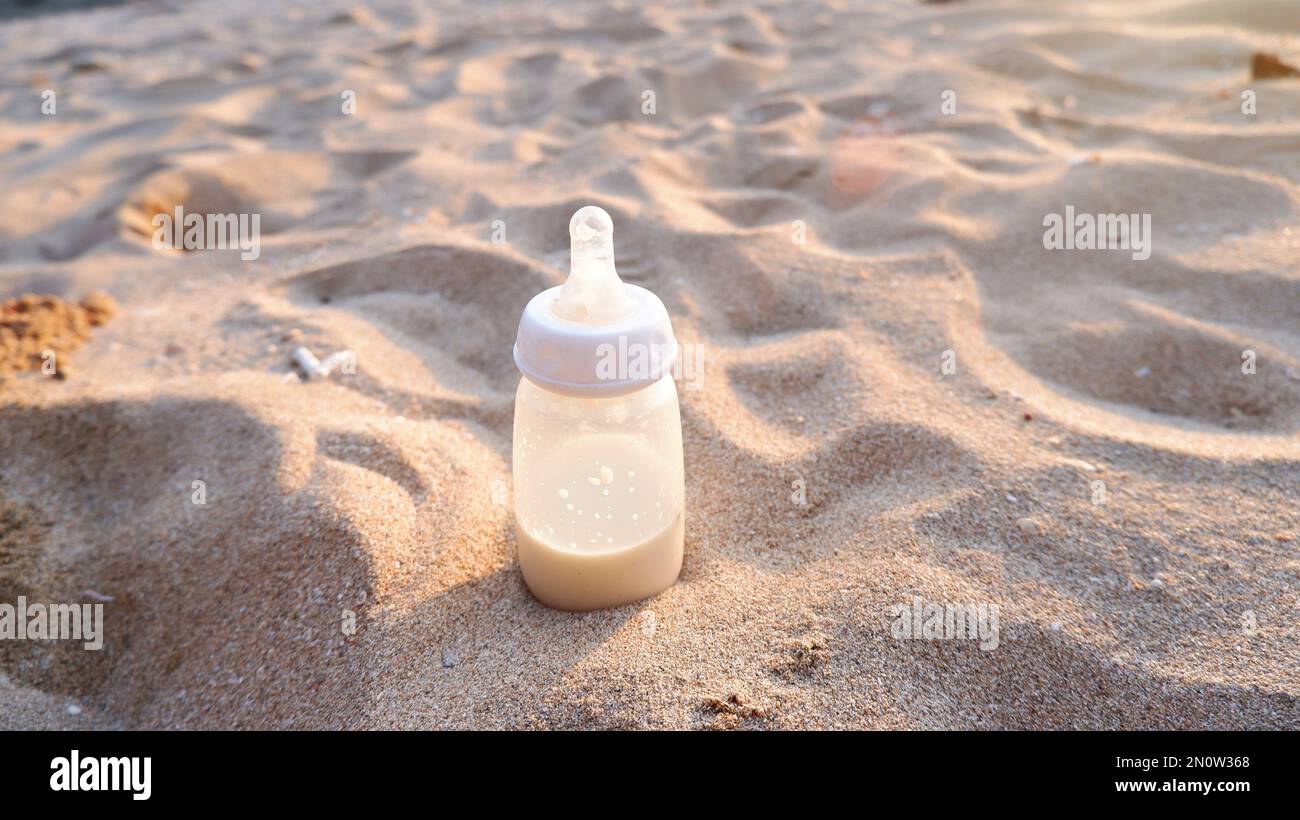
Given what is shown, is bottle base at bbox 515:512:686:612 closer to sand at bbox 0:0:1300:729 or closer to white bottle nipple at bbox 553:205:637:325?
sand at bbox 0:0:1300:729

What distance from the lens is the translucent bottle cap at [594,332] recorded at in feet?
3.85

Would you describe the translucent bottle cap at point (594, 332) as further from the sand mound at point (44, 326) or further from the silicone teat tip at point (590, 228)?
the sand mound at point (44, 326)

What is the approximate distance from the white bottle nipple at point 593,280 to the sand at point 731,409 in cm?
51

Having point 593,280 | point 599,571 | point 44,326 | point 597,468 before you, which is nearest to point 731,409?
point 597,468

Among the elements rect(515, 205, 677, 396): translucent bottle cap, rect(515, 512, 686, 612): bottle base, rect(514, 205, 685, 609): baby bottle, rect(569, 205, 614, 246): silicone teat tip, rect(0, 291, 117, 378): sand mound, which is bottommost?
rect(0, 291, 117, 378): sand mound

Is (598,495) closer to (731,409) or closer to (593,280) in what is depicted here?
(593,280)

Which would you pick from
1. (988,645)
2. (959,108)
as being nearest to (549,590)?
(988,645)

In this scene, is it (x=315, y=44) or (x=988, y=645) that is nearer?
(x=988, y=645)

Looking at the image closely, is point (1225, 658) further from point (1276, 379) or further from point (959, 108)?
point (959, 108)

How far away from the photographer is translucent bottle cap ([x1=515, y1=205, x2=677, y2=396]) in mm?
1173

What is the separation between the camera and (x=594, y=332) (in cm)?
117

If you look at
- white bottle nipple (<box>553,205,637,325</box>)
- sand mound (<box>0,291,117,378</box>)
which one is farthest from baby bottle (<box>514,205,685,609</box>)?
sand mound (<box>0,291,117,378</box>)

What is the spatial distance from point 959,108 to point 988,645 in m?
2.75

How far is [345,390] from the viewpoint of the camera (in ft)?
6.56
